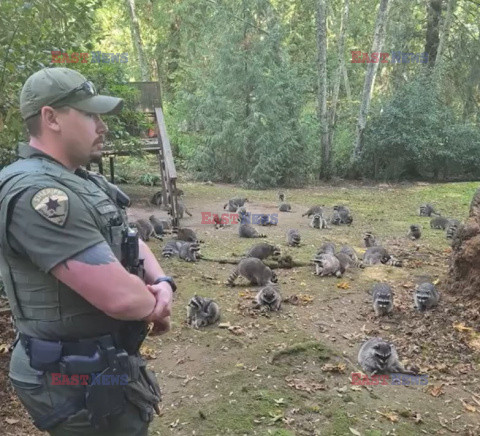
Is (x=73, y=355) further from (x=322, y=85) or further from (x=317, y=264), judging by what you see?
(x=322, y=85)

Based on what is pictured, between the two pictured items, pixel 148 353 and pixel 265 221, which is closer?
pixel 148 353

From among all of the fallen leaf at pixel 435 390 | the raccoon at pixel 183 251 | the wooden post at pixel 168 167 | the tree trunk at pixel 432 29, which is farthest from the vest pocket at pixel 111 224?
the tree trunk at pixel 432 29

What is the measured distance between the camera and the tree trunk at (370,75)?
21.0m

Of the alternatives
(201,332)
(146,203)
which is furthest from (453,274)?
(146,203)

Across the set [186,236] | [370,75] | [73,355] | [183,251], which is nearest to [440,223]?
[186,236]

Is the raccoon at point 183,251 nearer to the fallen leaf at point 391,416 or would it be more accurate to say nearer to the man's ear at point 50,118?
the fallen leaf at point 391,416

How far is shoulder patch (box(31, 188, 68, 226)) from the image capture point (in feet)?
7.03

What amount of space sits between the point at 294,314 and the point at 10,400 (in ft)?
14.2

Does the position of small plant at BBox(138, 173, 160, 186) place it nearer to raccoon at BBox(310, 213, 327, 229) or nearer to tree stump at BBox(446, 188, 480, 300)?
raccoon at BBox(310, 213, 327, 229)

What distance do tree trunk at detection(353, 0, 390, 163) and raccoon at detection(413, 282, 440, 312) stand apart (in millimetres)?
16400

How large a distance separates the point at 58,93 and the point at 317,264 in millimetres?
7965

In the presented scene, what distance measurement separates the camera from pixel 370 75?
22.2m

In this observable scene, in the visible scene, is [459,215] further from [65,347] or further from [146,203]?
[65,347]

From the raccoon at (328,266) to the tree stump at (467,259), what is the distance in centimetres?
221
